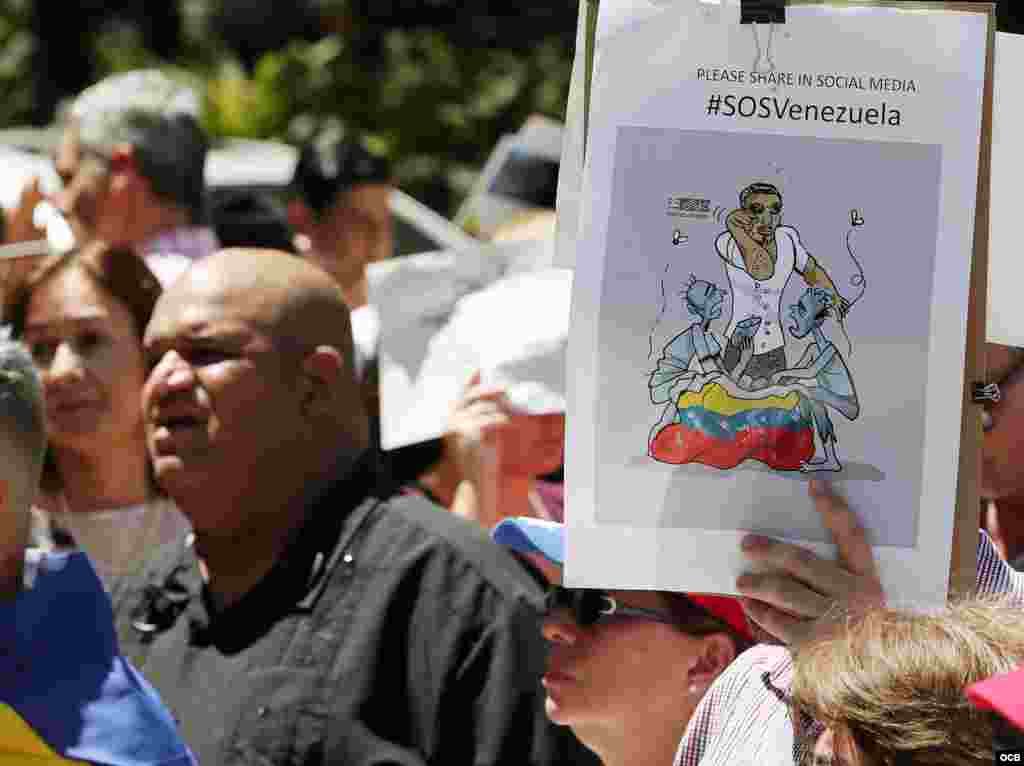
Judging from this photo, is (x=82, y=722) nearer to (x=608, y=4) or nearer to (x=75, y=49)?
(x=608, y=4)

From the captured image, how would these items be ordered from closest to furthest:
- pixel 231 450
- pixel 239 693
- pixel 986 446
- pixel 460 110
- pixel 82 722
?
pixel 82 722 < pixel 986 446 < pixel 239 693 < pixel 231 450 < pixel 460 110

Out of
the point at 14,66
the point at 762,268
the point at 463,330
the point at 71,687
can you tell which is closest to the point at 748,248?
the point at 762,268

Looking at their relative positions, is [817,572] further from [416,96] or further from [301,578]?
[416,96]

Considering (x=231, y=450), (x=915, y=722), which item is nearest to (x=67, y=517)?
(x=231, y=450)

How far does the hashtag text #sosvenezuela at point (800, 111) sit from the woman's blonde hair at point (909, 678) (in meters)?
0.59

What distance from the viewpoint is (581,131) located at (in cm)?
203

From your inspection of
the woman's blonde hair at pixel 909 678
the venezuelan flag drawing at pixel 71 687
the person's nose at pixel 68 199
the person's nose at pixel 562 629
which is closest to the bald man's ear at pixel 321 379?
the venezuelan flag drawing at pixel 71 687

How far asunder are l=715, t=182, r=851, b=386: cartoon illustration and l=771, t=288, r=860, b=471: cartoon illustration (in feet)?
0.06

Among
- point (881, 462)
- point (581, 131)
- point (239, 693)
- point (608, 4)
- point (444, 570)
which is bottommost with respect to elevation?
point (239, 693)

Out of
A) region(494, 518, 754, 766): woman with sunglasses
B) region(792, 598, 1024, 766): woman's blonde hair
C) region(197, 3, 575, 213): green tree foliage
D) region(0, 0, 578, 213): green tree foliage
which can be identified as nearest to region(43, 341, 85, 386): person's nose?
region(494, 518, 754, 766): woman with sunglasses

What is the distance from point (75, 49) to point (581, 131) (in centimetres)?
1438

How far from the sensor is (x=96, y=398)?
4.20m

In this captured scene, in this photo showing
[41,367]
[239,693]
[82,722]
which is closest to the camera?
[82,722]

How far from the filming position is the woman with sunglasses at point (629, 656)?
8.72 ft
